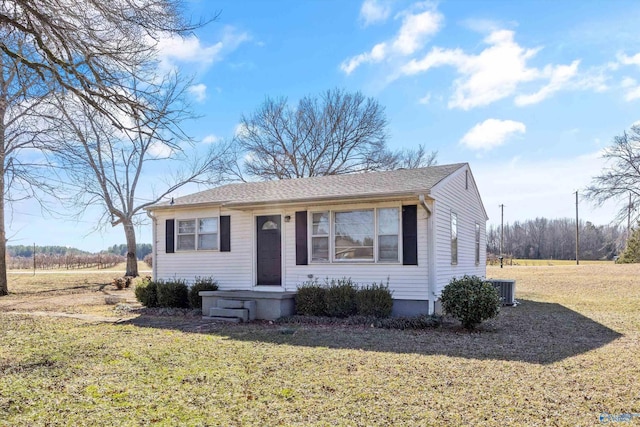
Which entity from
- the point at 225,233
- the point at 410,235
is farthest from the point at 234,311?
the point at 410,235

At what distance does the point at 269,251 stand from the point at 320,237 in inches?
59.0

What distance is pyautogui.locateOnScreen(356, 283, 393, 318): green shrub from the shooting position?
970 centimetres

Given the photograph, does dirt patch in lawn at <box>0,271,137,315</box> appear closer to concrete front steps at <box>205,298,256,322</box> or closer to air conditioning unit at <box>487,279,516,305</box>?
concrete front steps at <box>205,298,256,322</box>

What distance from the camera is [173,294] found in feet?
39.6

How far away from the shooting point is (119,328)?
877 centimetres

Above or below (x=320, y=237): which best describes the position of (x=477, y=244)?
below

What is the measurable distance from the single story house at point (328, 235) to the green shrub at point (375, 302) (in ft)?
1.17

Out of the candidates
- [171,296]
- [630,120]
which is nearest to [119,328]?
[171,296]

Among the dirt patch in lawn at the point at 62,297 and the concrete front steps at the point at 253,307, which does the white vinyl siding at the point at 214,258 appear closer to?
the concrete front steps at the point at 253,307

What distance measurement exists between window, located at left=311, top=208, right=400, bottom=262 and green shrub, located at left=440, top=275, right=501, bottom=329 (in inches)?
70.2

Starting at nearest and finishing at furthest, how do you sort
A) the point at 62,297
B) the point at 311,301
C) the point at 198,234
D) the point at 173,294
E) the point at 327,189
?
the point at 311,301
the point at 327,189
the point at 173,294
the point at 198,234
the point at 62,297

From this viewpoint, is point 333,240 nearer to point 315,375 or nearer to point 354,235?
point 354,235

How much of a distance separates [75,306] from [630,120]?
88.7 ft

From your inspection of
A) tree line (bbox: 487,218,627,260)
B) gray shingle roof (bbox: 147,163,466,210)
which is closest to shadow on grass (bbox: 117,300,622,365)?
gray shingle roof (bbox: 147,163,466,210)
